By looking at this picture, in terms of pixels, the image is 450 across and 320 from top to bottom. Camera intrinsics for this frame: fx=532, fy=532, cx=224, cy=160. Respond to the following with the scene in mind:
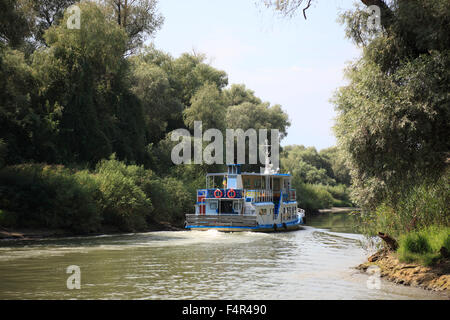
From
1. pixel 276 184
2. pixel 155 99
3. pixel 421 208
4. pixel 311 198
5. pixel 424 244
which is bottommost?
pixel 424 244

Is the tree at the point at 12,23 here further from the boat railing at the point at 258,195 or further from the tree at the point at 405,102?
the tree at the point at 405,102

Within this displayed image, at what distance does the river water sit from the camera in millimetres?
14055

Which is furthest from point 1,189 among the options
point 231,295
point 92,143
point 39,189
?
point 231,295

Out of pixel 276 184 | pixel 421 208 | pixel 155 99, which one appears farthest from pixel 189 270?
pixel 155 99

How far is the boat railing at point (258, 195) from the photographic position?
35.7m

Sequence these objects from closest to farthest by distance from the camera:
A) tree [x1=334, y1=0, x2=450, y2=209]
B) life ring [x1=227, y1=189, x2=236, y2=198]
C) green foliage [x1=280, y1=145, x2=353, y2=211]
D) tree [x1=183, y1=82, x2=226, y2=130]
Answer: tree [x1=334, y1=0, x2=450, y2=209] < life ring [x1=227, y1=189, x2=236, y2=198] < tree [x1=183, y1=82, x2=226, y2=130] < green foliage [x1=280, y1=145, x2=353, y2=211]

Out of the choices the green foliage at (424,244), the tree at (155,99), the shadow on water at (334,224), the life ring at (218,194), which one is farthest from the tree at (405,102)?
the tree at (155,99)

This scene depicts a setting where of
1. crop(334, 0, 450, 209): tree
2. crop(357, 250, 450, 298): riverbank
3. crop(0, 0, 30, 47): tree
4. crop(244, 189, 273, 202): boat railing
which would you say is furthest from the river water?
crop(0, 0, 30, 47): tree

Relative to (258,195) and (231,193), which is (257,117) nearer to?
(258,195)

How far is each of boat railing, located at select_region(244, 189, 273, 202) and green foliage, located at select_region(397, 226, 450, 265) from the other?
2017cm

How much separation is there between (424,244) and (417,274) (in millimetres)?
1034

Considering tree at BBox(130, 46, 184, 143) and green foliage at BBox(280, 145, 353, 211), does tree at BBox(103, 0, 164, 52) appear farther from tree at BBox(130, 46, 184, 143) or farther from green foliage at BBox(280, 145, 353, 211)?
green foliage at BBox(280, 145, 353, 211)

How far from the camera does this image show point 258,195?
1441 inches

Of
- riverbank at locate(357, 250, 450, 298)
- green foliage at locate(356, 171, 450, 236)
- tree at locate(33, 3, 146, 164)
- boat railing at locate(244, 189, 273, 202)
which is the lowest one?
riverbank at locate(357, 250, 450, 298)
